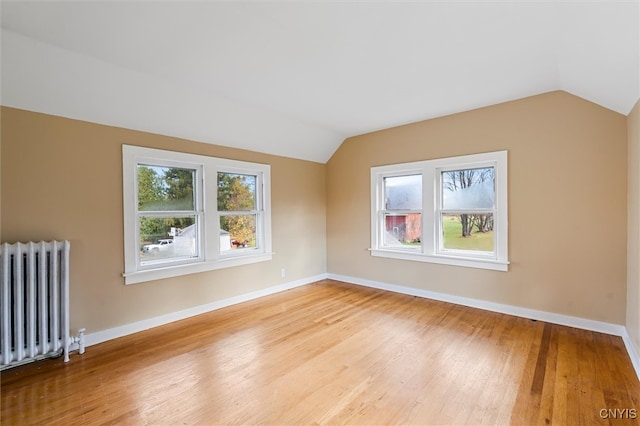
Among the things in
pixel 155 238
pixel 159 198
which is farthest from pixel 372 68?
pixel 155 238

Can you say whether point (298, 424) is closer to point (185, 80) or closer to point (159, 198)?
point (159, 198)

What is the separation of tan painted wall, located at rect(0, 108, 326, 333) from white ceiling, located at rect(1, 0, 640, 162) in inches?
7.5

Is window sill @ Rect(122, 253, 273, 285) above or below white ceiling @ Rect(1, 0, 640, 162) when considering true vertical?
below

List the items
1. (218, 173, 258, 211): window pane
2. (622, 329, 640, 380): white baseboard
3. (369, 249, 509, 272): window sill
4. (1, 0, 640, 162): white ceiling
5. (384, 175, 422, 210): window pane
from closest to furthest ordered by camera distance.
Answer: (1, 0, 640, 162): white ceiling → (622, 329, 640, 380): white baseboard → (369, 249, 509, 272): window sill → (218, 173, 258, 211): window pane → (384, 175, 422, 210): window pane

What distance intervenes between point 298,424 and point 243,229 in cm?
294

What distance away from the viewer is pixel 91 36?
2062mm

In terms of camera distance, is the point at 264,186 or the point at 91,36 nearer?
the point at 91,36

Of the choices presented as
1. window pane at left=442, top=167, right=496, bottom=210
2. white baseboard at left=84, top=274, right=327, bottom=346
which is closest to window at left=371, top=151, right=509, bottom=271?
window pane at left=442, top=167, right=496, bottom=210

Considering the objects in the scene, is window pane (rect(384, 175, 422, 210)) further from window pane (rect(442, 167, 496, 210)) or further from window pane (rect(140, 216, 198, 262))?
window pane (rect(140, 216, 198, 262))

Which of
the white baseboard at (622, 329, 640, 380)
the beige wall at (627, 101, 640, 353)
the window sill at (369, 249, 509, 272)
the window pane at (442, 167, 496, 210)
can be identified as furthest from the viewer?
the window pane at (442, 167, 496, 210)

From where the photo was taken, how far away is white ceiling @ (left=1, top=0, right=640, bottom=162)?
5.98 ft

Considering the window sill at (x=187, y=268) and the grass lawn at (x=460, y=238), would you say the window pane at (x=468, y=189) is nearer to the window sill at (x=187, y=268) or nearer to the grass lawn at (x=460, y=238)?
the grass lawn at (x=460, y=238)

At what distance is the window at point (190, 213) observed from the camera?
124 inches

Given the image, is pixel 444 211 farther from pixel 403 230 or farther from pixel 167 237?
pixel 167 237
